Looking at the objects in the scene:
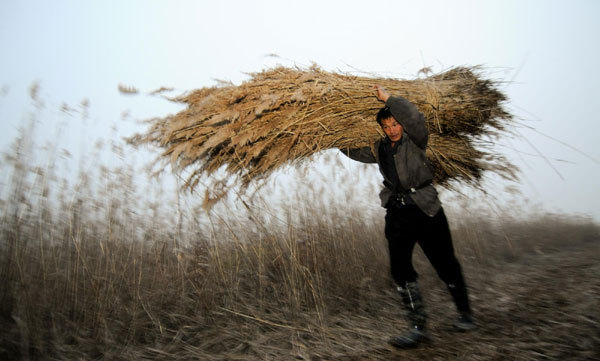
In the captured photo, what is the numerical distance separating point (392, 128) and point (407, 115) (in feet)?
0.60

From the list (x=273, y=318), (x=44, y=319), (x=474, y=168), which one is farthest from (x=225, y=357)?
(x=474, y=168)

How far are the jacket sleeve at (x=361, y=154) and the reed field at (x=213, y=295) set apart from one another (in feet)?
2.13

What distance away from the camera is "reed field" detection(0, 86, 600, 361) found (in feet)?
6.44

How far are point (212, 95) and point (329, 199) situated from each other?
161 cm

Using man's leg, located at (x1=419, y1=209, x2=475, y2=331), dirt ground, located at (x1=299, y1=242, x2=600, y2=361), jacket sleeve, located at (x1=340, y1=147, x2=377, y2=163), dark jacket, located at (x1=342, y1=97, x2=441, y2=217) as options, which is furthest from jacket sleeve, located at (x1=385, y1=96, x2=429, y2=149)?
dirt ground, located at (x1=299, y1=242, x2=600, y2=361)

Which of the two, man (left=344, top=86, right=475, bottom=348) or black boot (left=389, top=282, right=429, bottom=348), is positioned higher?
man (left=344, top=86, right=475, bottom=348)

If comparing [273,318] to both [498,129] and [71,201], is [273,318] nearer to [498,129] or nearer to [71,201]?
[71,201]

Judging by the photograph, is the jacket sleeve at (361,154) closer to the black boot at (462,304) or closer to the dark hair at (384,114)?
the dark hair at (384,114)

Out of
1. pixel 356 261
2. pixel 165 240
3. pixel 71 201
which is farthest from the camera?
pixel 356 261

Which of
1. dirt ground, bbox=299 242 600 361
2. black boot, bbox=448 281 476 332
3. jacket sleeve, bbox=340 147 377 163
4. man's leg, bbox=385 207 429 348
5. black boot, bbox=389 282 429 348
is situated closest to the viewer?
dirt ground, bbox=299 242 600 361

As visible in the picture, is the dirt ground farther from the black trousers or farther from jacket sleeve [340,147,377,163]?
jacket sleeve [340,147,377,163]

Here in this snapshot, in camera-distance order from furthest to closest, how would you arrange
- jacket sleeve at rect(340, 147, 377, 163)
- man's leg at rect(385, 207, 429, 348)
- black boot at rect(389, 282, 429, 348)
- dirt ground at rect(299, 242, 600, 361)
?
jacket sleeve at rect(340, 147, 377, 163), man's leg at rect(385, 207, 429, 348), black boot at rect(389, 282, 429, 348), dirt ground at rect(299, 242, 600, 361)

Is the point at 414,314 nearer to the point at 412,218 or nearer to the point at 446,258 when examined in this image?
the point at 446,258

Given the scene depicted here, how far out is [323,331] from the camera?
6.98 ft
